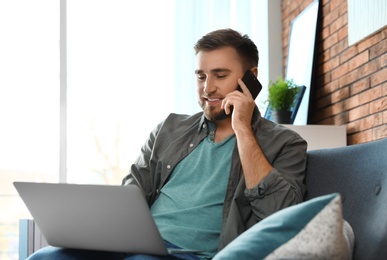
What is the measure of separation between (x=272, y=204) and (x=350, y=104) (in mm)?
1622

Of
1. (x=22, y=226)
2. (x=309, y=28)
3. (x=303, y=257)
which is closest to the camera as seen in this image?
(x=303, y=257)

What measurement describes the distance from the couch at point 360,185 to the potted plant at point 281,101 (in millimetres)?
1611

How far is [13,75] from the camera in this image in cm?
393

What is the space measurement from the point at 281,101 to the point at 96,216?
82.5 inches

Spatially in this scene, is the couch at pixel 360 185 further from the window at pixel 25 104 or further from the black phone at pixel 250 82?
the window at pixel 25 104

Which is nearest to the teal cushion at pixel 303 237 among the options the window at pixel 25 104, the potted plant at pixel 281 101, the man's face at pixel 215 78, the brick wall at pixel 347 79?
the man's face at pixel 215 78

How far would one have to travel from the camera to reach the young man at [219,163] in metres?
1.77

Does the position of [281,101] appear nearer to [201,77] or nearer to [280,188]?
[201,77]

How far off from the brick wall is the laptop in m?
1.62

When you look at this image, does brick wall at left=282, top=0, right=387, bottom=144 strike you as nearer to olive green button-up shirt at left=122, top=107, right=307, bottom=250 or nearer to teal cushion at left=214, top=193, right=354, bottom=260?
olive green button-up shirt at left=122, top=107, right=307, bottom=250

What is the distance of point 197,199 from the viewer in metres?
1.86

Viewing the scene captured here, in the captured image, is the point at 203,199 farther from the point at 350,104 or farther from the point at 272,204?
the point at 350,104

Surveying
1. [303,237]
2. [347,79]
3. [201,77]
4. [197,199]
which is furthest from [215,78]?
[347,79]

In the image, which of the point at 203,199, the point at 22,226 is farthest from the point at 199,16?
the point at 203,199
